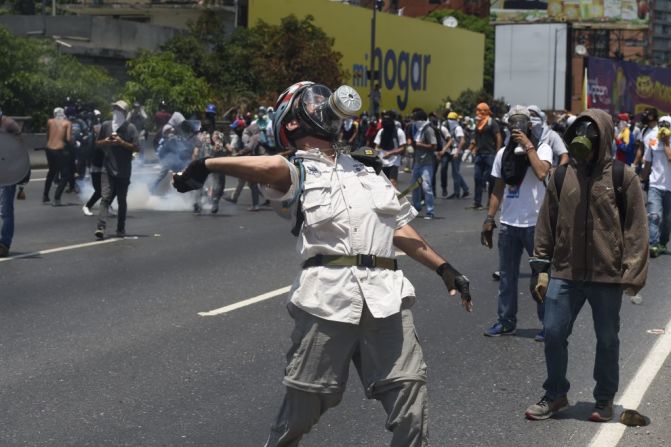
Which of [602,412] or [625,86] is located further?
[625,86]

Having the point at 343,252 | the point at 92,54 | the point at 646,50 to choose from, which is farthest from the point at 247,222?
the point at 646,50

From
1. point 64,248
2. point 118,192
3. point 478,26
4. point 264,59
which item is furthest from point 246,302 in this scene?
point 478,26

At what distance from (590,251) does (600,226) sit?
0.15 m

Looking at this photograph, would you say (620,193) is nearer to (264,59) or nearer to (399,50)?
(264,59)

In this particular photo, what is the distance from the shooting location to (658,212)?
535 inches

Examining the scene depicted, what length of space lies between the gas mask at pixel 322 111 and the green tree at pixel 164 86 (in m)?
31.3

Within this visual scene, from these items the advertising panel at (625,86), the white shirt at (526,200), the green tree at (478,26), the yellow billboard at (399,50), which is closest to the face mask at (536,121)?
the white shirt at (526,200)

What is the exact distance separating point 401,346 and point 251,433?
184 centimetres

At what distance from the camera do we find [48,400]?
263 inches

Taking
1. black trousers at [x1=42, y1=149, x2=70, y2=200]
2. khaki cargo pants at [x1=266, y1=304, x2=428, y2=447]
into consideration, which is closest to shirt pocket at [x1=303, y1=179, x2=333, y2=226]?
khaki cargo pants at [x1=266, y1=304, x2=428, y2=447]

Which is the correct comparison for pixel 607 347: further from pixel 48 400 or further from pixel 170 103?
A: pixel 170 103

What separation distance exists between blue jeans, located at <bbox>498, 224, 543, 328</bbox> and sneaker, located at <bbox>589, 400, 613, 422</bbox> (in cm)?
227

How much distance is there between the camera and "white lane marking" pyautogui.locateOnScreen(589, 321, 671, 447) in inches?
→ 238

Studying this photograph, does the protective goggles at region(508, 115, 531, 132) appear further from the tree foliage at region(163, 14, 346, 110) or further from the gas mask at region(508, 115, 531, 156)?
the tree foliage at region(163, 14, 346, 110)
